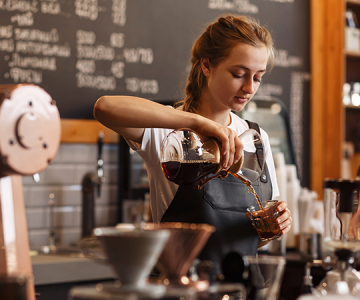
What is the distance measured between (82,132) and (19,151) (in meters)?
2.16

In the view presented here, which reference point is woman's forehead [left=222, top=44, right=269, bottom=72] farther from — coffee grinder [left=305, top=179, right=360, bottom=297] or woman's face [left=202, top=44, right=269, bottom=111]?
coffee grinder [left=305, top=179, right=360, bottom=297]

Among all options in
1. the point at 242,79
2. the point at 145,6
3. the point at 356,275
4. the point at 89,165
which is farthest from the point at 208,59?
the point at 145,6

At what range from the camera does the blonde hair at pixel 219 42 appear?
158cm

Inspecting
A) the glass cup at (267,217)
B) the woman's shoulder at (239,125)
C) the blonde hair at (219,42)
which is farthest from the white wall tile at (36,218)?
the glass cup at (267,217)

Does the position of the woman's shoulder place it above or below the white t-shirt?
above

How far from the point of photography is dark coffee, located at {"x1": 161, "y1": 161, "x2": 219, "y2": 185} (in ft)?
3.90

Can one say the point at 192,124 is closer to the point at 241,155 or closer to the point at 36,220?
the point at 241,155

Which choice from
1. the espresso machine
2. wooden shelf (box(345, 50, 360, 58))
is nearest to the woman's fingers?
the espresso machine

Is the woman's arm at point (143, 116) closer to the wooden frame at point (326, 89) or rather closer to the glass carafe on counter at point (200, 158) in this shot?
the glass carafe on counter at point (200, 158)

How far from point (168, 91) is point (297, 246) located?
4.28 ft

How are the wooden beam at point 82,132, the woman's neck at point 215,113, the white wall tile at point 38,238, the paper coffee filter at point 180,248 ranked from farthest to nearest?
the wooden beam at point 82,132
the white wall tile at point 38,238
the woman's neck at point 215,113
the paper coffee filter at point 180,248

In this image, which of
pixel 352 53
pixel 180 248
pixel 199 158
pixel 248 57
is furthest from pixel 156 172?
pixel 352 53

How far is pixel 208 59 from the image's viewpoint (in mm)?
1663

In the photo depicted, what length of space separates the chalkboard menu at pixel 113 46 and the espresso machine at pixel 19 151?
207 cm
